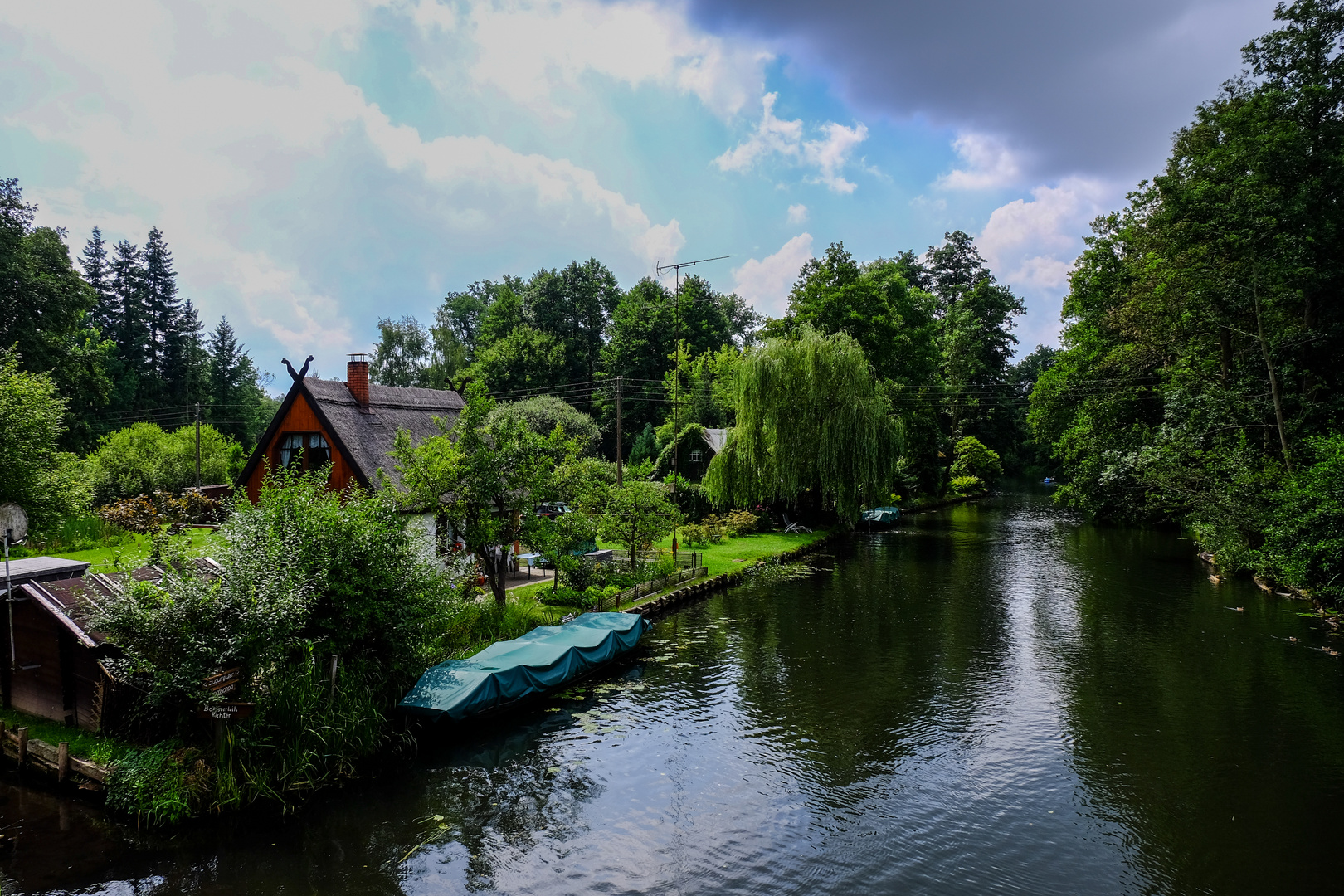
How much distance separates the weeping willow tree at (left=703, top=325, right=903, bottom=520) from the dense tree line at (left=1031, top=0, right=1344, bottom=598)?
35.6 feet

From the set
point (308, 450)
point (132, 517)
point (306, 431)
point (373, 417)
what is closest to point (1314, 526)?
point (373, 417)

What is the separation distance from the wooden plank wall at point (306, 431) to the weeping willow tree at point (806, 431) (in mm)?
19206

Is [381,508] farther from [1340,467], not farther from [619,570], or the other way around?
[1340,467]

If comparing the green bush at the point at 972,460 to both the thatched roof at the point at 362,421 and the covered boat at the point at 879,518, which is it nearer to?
the covered boat at the point at 879,518

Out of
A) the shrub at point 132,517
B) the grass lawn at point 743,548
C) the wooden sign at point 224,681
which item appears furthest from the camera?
the grass lawn at point 743,548

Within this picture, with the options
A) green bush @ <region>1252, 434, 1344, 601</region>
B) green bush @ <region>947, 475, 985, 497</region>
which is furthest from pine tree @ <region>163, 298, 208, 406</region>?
green bush @ <region>1252, 434, 1344, 601</region>

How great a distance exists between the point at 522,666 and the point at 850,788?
6.95 metres

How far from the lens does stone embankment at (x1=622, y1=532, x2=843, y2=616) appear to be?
23.1 metres

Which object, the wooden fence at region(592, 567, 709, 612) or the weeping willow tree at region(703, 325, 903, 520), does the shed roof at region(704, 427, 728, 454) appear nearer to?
the weeping willow tree at region(703, 325, 903, 520)

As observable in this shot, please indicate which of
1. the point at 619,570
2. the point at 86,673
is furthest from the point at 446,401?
the point at 86,673

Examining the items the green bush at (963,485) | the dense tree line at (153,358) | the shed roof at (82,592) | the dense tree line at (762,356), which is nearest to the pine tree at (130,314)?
the dense tree line at (153,358)

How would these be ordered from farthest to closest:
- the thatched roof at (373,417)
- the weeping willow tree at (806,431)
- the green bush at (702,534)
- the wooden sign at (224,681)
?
the weeping willow tree at (806,431), the green bush at (702,534), the thatched roof at (373,417), the wooden sign at (224,681)

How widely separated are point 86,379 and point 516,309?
35643 millimetres

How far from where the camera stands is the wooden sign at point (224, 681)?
1063cm
